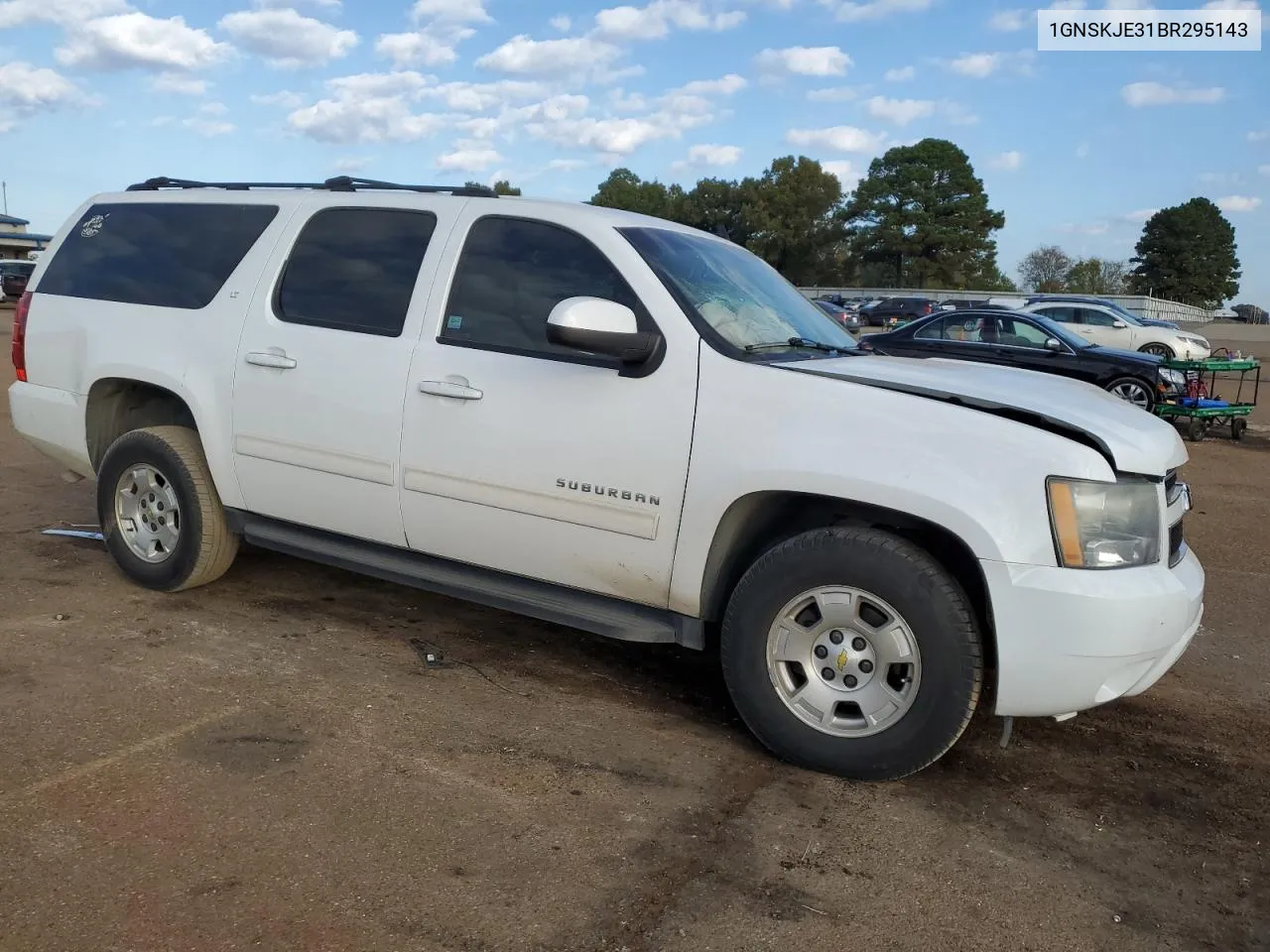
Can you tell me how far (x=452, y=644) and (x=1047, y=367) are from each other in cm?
1187

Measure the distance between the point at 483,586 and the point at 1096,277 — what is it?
285 ft

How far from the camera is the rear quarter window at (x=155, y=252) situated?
5.03 metres

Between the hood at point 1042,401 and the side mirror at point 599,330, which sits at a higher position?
the side mirror at point 599,330

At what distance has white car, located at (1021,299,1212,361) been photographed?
73.1 feet

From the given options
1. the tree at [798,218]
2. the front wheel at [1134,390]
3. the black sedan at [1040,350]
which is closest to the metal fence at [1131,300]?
the tree at [798,218]

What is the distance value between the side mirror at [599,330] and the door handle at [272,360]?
1495 millimetres

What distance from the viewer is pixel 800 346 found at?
→ 4234 mm

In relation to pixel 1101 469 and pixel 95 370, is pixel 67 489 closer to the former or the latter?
pixel 95 370

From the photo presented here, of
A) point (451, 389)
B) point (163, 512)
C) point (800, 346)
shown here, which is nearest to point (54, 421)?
point (163, 512)

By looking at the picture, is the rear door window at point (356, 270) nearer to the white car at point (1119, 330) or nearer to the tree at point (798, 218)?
the white car at point (1119, 330)

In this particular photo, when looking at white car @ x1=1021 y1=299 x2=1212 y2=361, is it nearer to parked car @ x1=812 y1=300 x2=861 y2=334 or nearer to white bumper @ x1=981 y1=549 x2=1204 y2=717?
parked car @ x1=812 y1=300 x2=861 y2=334

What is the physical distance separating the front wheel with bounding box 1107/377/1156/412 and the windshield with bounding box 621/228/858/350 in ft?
34.7

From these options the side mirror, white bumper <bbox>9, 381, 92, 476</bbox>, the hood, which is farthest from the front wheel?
white bumper <bbox>9, 381, 92, 476</bbox>

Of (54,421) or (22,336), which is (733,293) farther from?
(22,336)
